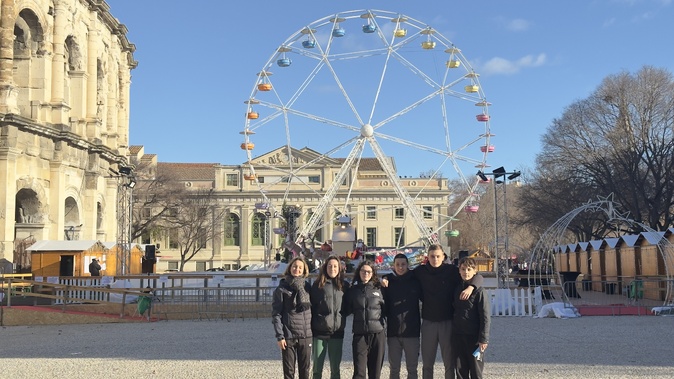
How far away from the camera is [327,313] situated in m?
7.57

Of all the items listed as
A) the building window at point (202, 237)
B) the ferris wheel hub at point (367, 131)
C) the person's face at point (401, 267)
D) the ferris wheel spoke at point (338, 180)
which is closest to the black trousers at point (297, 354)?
the person's face at point (401, 267)

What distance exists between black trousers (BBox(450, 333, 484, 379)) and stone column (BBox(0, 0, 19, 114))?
84.9ft

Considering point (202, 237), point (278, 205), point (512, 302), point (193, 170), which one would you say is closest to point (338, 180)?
point (512, 302)

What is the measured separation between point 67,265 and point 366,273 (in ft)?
80.3

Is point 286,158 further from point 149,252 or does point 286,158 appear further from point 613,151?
point 149,252

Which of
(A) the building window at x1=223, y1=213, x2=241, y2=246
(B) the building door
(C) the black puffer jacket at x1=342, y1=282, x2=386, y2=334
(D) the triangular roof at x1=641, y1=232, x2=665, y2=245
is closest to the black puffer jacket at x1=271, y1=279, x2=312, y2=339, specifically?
(C) the black puffer jacket at x1=342, y1=282, x2=386, y2=334

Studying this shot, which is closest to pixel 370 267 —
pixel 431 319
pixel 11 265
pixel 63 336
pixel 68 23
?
pixel 431 319

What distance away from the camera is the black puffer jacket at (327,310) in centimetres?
757

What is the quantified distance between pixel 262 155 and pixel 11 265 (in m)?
55.5

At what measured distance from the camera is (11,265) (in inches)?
1117

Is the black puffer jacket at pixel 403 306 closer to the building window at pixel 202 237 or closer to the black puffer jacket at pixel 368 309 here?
the black puffer jacket at pixel 368 309

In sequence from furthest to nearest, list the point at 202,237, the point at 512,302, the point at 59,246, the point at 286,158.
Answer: the point at 286,158, the point at 202,237, the point at 59,246, the point at 512,302

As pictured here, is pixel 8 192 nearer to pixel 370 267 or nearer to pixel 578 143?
pixel 370 267

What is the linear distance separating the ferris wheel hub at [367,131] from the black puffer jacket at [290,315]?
32.8m
